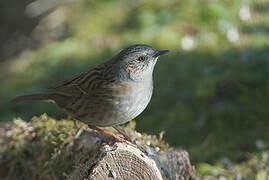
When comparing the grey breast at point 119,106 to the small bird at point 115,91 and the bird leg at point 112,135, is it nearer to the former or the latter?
the small bird at point 115,91

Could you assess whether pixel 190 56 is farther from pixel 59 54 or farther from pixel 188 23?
pixel 59 54

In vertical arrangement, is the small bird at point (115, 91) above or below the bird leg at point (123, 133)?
above

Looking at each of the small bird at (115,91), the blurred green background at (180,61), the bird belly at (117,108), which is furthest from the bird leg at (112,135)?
the blurred green background at (180,61)

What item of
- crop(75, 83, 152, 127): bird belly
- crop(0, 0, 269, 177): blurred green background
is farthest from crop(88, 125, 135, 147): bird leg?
crop(0, 0, 269, 177): blurred green background

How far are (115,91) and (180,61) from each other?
12.3 ft

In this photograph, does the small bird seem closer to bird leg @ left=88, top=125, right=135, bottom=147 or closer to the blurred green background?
bird leg @ left=88, top=125, right=135, bottom=147

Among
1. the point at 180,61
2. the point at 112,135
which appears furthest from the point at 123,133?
the point at 180,61

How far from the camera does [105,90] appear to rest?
434cm

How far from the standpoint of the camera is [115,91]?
4.29 m

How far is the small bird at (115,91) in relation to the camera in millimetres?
4195

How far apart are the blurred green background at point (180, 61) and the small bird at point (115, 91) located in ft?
1.52

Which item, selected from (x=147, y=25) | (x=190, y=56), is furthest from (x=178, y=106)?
(x=147, y=25)

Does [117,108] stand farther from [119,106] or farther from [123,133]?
[123,133]

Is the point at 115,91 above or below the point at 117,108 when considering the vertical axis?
above
